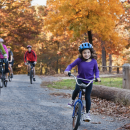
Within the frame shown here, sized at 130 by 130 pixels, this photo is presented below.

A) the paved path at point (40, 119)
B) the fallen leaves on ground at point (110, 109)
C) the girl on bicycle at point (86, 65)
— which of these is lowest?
the fallen leaves on ground at point (110, 109)

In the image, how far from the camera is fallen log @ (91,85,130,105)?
692cm

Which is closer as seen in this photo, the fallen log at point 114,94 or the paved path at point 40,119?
the paved path at point 40,119

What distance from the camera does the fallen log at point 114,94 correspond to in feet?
22.7

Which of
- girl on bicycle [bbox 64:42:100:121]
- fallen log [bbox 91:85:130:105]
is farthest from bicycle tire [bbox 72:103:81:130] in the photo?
fallen log [bbox 91:85:130:105]

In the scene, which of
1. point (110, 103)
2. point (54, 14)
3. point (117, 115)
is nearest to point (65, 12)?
point (54, 14)

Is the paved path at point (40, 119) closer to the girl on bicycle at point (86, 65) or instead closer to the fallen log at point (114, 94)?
the girl on bicycle at point (86, 65)

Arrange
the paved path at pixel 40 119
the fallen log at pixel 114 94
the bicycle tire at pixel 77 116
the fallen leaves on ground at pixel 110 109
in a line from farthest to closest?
the fallen log at pixel 114 94 → the fallen leaves on ground at pixel 110 109 → the paved path at pixel 40 119 → the bicycle tire at pixel 77 116

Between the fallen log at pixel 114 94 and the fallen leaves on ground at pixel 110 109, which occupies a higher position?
the fallen log at pixel 114 94

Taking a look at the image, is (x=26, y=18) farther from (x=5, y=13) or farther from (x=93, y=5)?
(x=93, y=5)

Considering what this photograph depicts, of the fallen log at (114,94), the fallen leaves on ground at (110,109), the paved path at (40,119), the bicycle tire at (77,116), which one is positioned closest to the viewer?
the bicycle tire at (77,116)

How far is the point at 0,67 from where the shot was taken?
920 centimetres

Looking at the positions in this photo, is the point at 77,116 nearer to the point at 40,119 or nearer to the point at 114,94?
Answer: the point at 40,119

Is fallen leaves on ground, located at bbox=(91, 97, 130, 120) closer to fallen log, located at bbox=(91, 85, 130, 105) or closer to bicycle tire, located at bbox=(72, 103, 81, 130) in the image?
fallen log, located at bbox=(91, 85, 130, 105)

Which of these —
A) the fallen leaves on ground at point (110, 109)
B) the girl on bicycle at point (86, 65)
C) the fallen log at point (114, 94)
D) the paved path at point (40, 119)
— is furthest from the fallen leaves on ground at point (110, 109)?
the girl on bicycle at point (86, 65)
